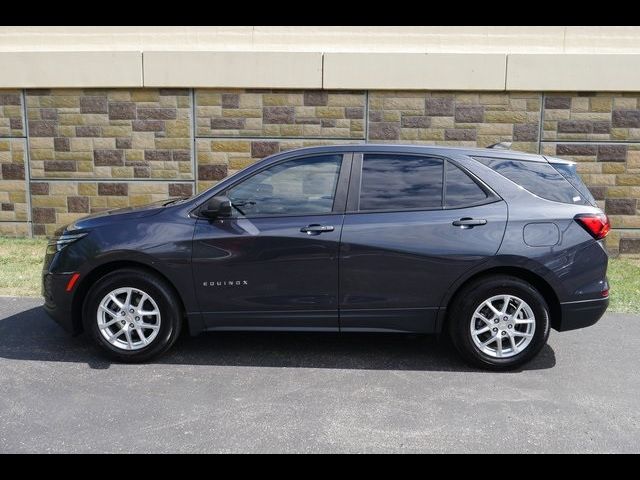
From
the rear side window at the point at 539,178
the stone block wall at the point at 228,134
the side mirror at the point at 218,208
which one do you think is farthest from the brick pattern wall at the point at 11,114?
the rear side window at the point at 539,178

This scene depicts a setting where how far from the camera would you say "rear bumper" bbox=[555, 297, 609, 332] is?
4.38m

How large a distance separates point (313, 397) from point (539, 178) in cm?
236

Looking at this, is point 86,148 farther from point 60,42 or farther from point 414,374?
point 414,374

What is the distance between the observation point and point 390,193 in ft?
14.7

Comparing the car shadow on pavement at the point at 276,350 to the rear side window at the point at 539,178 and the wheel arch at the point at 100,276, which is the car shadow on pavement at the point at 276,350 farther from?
the rear side window at the point at 539,178

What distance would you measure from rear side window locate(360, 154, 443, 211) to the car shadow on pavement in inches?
47.1

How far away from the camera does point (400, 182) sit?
4496 millimetres

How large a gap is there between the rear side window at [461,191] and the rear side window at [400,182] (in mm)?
67

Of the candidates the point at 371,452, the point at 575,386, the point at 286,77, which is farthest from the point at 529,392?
the point at 286,77

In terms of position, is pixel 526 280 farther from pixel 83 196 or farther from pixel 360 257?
pixel 83 196

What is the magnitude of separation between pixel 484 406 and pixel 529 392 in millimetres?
445

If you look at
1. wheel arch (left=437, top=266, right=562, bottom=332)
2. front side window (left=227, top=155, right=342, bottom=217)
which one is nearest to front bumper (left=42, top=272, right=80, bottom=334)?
front side window (left=227, top=155, right=342, bottom=217)

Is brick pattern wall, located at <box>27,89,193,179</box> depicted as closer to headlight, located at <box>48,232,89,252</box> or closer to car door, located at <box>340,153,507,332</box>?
headlight, located at <box>48,232,89,252</box>

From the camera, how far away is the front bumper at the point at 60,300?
14.8 feet
